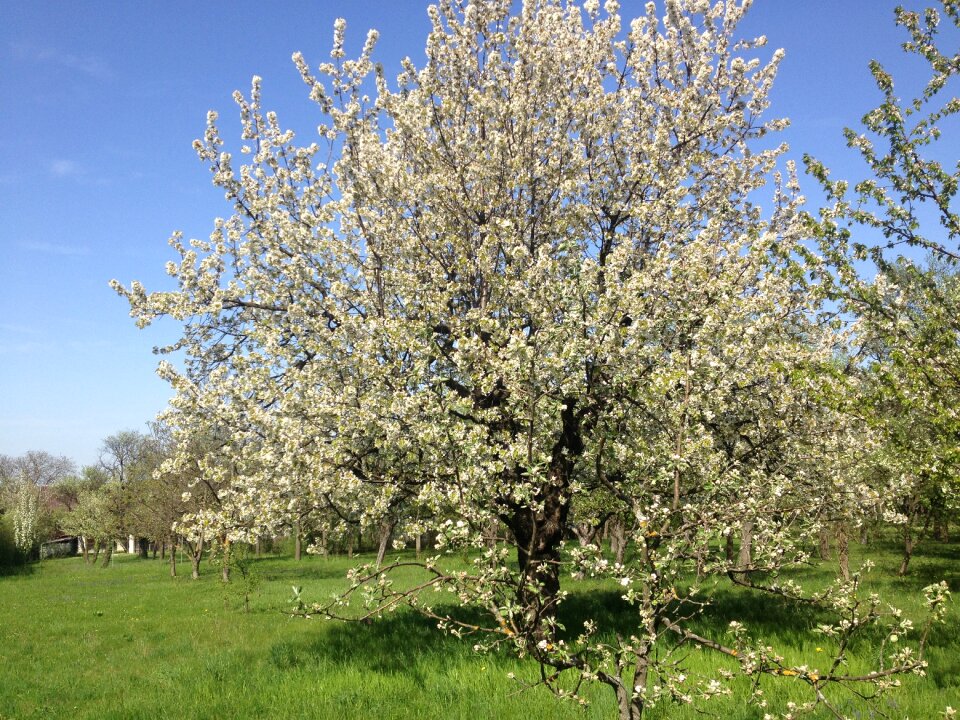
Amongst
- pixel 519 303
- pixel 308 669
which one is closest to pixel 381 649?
pixel 308 669

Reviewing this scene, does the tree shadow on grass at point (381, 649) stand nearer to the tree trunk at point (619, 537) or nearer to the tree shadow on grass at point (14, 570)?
the tree trunk at point (619, 537)

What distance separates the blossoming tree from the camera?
10.2m

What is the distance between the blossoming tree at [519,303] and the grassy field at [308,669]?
1.20 m

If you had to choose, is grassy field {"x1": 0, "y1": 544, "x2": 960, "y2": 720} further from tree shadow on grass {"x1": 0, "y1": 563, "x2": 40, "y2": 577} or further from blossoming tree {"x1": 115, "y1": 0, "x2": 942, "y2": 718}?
tree shadow on grass {"x1": 0, "y1": 563, "x2": 40, "y2": 577}

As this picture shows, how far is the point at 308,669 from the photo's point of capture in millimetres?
→ 12297

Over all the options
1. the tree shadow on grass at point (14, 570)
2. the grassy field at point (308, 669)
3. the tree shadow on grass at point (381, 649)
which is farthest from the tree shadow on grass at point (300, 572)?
the tree shadow on grass at point (14, 570)

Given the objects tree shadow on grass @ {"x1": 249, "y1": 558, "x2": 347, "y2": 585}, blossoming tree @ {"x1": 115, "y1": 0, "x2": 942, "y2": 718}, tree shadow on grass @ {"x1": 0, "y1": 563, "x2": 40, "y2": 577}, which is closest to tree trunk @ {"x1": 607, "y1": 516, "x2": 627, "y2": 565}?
blossoming tree @ {"x1": 115, "y1": 0, "x2": 942, "y2": 718}

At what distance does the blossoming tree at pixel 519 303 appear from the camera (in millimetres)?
10188

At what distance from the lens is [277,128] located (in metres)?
15.6

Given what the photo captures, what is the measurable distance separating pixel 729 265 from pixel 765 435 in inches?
144

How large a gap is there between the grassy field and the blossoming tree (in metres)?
1.20

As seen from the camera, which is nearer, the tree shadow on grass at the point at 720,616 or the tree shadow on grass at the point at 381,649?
the tree shadow on grass at the point at 381,649

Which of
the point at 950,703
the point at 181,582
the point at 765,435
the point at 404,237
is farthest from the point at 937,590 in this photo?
the point at 181,582

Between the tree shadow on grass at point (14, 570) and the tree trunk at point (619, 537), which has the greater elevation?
the tree trunk at point (619, 537)
